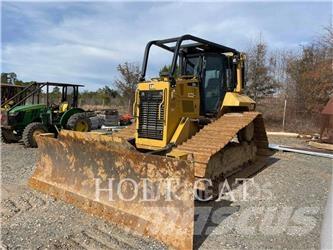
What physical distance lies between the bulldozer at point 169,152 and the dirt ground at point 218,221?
24cm

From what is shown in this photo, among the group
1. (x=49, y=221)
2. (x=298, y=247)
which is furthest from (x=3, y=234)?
(x=298, y=247)

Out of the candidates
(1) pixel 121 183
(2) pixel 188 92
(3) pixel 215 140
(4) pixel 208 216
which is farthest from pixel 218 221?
(2) pixel 188 92

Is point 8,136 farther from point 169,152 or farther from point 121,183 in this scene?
point 121,183

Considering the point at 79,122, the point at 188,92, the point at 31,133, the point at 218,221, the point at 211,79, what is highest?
the point at 211,79

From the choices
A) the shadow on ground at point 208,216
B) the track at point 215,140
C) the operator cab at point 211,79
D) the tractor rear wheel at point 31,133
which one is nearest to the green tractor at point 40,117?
the tractor rear wheel at point 31,133

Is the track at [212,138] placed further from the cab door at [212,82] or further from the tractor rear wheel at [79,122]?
the tractor rear wheel at [79,122]

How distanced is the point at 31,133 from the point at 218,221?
7.59 meters

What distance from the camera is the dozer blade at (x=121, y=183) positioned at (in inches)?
152

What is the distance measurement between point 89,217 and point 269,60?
2416cm

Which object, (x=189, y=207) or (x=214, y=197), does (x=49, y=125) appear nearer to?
(x=214, y=197)

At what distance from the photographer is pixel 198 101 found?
6758 millimetres

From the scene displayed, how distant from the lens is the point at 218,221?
14.4ft

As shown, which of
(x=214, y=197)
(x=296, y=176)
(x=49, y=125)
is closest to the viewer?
(x=214, y=197)

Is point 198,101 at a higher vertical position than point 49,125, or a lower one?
higher
